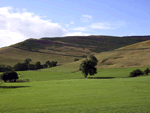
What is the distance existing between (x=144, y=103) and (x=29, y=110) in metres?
11.6

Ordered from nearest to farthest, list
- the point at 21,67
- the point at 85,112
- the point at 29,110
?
1. the point at 85,112
2. the point at 29,110
3. the point at 21,67

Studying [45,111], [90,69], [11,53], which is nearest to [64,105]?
[45,111]

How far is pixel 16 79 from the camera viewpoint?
68688 mm

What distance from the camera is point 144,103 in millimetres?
16922

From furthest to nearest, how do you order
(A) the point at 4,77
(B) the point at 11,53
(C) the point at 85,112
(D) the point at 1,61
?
(B) the point at 11,53, (D) the point at 1,61, (A) the point at 4,77, (C) the point at 85,112

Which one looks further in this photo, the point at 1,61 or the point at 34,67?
the point at 1,61

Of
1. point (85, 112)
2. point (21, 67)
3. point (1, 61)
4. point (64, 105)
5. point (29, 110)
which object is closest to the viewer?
point (85, 112)

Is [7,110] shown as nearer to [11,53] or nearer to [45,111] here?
[45,111]

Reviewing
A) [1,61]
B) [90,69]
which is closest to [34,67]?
[1,61]

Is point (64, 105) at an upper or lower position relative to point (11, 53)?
lower

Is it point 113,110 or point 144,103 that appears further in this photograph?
point 144,103

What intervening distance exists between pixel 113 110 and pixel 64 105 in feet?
17.0

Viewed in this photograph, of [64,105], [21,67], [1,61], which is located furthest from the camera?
[1,61]

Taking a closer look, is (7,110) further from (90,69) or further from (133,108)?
(90,69)
